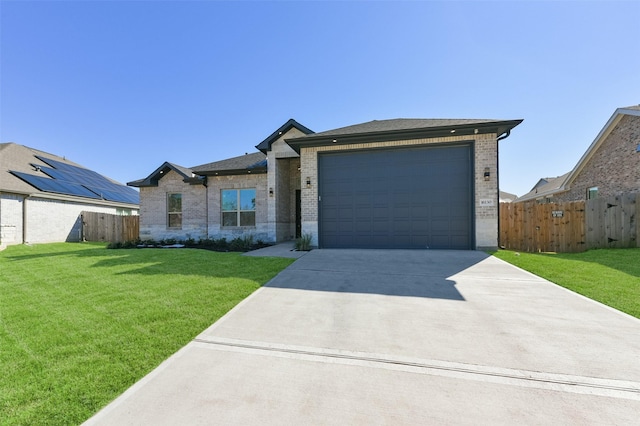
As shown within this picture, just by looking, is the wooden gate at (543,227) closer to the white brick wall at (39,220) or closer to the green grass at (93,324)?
the green grass at (93,324)

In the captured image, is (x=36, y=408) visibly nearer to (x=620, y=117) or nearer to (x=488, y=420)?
(x=488, y=420)

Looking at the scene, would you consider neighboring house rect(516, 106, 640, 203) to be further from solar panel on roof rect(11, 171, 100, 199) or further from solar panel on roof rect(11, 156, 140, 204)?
solar panel on roof rect(11, 156, 140, 204)

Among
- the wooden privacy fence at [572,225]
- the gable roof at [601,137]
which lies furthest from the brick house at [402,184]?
the gable roof at [601,137]

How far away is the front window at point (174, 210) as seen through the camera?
13227mm

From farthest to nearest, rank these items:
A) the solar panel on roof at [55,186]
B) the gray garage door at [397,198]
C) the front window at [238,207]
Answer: the solar panel on roof at [55,186]
the front window at [238,207]
the gray garage door at [397,198]

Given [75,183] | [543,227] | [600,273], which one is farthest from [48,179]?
[543,227]

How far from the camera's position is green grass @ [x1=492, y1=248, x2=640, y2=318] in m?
4.19

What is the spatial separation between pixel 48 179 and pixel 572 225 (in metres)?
29.2

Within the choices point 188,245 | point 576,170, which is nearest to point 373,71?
point 188,245

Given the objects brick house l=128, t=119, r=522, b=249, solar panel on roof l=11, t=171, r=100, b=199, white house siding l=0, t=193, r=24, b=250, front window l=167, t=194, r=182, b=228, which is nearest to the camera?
brick house l=128, t=119, r=522, b=249

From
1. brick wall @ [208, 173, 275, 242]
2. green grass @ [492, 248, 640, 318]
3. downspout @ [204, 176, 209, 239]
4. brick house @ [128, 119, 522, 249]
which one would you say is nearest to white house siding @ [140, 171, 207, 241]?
downspout @ [204, 176, 209, 239]

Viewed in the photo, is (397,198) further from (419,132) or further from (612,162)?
(612,162)

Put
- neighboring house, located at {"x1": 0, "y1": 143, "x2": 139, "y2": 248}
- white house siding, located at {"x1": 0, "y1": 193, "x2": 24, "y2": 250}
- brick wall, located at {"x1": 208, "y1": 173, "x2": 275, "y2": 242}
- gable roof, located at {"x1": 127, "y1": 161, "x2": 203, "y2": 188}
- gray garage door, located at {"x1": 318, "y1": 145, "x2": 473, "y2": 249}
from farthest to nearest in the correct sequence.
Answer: neighboring house, located at {"x1": 0, "y1": 143, "x2": 139, "y2": 248} < white house siding, located at {"x1": 0, "y1": 193, "x2": 24, "y2": 250} < gable roof, located at {"x1": 127, "y1": 161, "x2": 203, "y2": 188} < brick wall, located at {"x1": 208, "y1": 173, "x2": 275, "y2": 242} < gray garage door, located at {"x1": 318, "y1": 145, "x2": 473, "y2": 249}

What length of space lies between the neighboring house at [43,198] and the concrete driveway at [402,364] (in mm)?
17626
